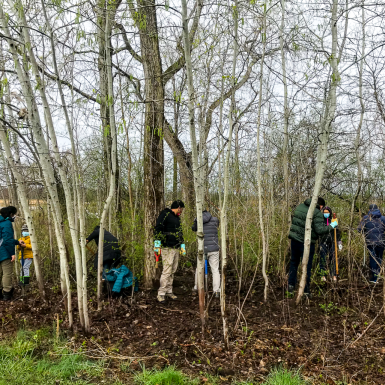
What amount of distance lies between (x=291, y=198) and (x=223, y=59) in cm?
361

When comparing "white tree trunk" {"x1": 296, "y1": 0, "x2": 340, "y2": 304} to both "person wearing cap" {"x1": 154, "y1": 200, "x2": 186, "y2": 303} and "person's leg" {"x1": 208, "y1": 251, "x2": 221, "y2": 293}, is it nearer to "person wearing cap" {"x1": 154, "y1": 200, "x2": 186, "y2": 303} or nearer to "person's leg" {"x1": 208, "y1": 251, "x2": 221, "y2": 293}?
"person's leg" {"x1": 208, "y1": 251, "x2": 221, "y2": 293}

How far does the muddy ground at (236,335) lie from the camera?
3.54 m

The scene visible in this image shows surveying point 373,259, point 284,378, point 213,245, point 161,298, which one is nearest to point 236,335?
point 284,378

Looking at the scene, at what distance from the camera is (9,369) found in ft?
11.3

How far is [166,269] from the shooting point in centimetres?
572

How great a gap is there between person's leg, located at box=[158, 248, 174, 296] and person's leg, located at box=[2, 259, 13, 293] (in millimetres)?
2596

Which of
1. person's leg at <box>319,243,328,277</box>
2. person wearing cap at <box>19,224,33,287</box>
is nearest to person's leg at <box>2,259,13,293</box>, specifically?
person wearing cap at <box>19,224,33,287</box>

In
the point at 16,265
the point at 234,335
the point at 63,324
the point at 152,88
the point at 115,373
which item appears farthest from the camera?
the point at 16,265

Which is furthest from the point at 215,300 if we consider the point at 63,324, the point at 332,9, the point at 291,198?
the point at 332,9

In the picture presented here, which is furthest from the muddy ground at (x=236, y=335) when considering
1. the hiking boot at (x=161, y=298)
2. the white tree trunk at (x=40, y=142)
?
the white tree trunk at (x=40, y=142)

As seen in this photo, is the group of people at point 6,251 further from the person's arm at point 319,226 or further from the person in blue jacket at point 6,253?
the person's arm at point 319,226

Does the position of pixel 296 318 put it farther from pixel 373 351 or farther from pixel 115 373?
pixel 115 373

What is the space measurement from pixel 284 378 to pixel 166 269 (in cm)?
289

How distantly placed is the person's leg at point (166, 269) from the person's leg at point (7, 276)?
260 cm
